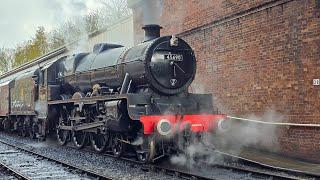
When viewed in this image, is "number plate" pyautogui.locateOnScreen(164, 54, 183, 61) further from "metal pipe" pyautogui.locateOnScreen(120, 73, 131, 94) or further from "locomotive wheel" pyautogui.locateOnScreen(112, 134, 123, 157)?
"locomotive wheel" pyautogui.locateOnScreen(112, 134, 123, 157)

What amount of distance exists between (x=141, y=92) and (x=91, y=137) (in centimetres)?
272

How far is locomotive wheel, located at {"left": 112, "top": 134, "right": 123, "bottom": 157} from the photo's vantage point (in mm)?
9772

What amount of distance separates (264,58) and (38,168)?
6138mm

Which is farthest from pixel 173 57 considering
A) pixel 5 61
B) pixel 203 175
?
pixel 5 61

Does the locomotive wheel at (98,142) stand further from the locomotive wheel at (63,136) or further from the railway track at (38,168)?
the locomotive wheel at (63,136)

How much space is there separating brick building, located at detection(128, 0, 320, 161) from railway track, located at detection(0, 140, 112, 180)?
498cm

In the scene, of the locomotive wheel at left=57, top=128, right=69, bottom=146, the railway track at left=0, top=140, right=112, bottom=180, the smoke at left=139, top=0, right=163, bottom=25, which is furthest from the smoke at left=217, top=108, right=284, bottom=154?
the smoke at left=139, top=0, right=163, bottom=25

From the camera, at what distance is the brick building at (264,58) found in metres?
9.52

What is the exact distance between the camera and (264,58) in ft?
35.6

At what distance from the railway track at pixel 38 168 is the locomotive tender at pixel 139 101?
1226 millimetres

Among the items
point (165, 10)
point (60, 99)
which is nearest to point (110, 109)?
point (60, 99)

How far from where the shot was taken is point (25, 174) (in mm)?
8297

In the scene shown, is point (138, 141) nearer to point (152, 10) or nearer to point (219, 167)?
point (219, 167)

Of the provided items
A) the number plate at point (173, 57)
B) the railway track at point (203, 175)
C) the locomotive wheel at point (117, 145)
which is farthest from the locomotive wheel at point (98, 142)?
the number plate at point (173, 57)
